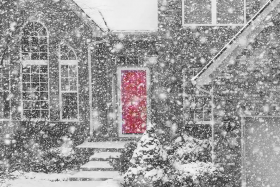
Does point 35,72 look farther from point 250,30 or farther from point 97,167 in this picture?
point 250,30

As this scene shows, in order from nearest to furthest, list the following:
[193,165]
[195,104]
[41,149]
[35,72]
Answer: [193,165], [41,149], [195,104], [35,72]

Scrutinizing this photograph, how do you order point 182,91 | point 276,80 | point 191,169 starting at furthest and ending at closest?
1. point 182,91
2. point 191,169
3. point 276,80

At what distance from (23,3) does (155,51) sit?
499 centimetres

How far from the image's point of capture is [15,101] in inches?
598

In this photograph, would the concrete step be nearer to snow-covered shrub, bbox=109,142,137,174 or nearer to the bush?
the bush

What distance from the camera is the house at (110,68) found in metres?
14.5

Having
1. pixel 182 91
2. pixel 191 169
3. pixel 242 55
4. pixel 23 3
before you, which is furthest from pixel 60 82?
pixel 242 55

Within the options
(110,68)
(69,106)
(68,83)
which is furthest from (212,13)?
(69,106)

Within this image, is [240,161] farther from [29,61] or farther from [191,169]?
[29,61]

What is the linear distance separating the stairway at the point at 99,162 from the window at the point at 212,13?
493cm

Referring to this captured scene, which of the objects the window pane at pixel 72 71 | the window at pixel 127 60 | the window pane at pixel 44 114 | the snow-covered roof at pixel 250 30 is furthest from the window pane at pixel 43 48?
the snow-covered roof at pixel 250 30

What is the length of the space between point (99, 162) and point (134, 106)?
3122 mm

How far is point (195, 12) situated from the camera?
14.8m

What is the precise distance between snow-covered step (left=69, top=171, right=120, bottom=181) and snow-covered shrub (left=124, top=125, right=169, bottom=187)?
216cm
